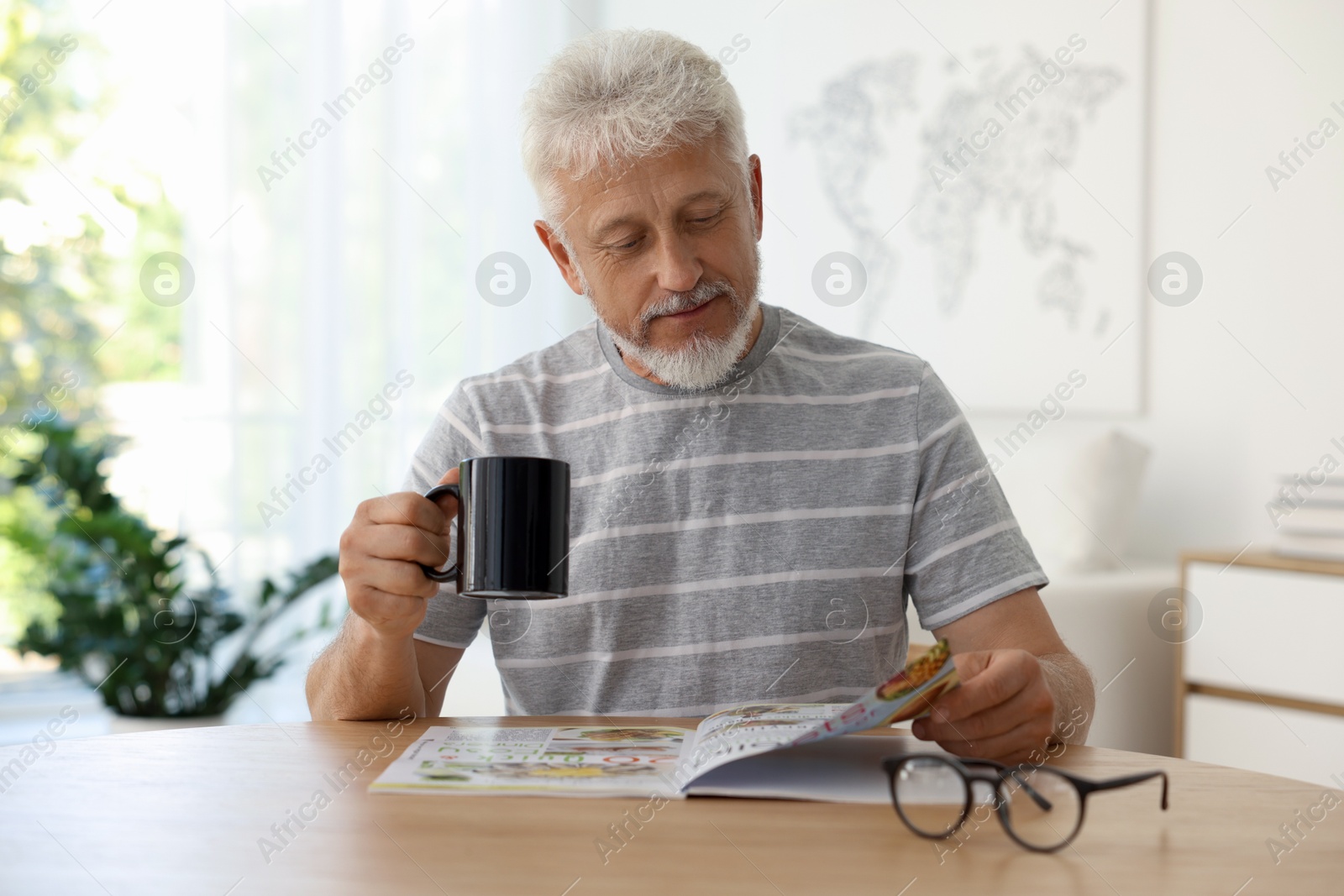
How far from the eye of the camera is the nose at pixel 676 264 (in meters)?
1.29

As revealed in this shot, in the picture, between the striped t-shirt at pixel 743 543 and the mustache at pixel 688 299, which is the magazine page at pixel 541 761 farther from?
the mustache at pixel 688 299

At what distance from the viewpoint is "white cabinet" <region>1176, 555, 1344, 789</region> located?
2.24m

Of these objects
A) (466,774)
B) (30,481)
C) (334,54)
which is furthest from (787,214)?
(466,774)

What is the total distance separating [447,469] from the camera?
1388 millimetres

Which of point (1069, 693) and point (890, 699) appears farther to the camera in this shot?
point (1069, 693)

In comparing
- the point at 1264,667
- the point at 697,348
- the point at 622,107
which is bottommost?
the point at 1264,667

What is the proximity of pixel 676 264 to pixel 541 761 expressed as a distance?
1.99 ft

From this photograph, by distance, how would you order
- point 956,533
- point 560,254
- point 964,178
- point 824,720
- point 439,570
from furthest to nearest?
1. point 964,178
2. point 560,254
3. point 956,533
4. point 439,570
5. point 824,720

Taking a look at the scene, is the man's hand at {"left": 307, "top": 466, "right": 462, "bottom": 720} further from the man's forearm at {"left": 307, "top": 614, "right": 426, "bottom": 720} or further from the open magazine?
the open magazine

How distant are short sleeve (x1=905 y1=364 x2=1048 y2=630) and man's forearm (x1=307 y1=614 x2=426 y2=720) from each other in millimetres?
576

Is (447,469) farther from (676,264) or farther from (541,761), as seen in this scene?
(541,761)

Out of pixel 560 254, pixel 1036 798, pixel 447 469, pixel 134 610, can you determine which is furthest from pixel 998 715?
pixel 134 610

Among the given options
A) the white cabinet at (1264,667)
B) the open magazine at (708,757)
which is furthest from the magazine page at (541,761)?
the white cabinet at (1264,667)

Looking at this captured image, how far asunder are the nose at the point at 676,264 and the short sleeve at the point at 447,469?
298 millimetres
